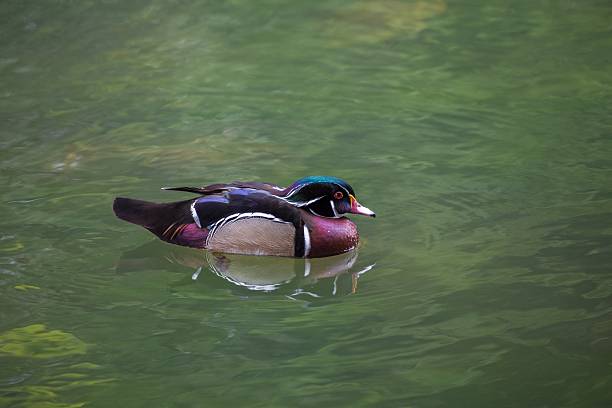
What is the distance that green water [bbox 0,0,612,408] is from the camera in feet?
21.2

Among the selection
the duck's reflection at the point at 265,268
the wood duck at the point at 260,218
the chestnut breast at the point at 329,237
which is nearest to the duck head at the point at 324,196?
the wood duck at the point at 260,218

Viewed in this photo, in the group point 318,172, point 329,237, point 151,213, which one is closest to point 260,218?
point 329,237

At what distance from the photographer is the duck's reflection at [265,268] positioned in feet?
25.7

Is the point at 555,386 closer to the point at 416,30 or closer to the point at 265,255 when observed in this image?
the point at 265,255

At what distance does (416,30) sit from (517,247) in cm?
598

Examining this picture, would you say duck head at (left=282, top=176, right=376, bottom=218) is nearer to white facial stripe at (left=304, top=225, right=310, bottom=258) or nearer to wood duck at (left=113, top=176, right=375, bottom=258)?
wood duck at (left=113, top=176, right=375, bottom=258)

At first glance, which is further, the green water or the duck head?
the duck head

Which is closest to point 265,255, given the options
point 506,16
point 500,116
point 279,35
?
point 500,116

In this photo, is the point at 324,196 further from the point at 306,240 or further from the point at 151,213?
the point at 151,213

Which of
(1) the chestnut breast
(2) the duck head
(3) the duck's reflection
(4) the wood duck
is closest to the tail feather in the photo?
(4) the wood duck

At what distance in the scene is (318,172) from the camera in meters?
9.62

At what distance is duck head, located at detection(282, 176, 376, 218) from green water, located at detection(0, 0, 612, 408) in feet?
1.05

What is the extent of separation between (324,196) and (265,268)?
73 centimetres

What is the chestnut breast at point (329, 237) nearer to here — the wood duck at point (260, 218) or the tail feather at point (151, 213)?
the wood duck at point (260, 218)
